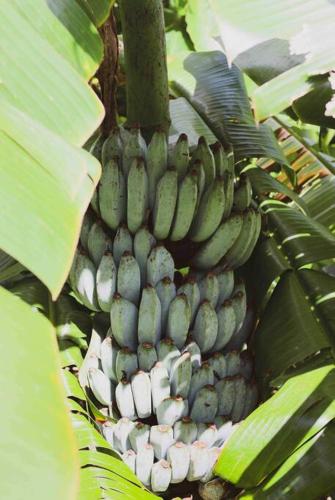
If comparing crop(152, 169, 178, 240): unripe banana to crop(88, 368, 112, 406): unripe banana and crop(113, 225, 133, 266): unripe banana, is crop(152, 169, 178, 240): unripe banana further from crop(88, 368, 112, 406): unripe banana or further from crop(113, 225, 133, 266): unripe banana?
crop(88, 368, 112, 406): unripe banana

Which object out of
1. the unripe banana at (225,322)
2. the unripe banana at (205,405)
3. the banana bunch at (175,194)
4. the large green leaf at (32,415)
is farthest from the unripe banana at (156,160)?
the large green leaf at (32,415)

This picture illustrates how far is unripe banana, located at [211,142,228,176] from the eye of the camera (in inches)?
49.8

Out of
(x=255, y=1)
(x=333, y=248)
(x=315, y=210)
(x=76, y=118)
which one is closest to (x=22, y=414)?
(x=76, y=118)

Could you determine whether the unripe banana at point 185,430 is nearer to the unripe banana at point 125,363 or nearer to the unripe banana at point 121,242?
the unripe banana at point 125,363

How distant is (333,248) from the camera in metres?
1.27

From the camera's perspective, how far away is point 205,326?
48.2 inches

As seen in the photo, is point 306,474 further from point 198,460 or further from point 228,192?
point 228,192

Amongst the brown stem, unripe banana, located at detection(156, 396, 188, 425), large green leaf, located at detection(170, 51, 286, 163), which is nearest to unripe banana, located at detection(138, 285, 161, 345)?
unripe banana, located at detection(156, 396, 188, 425)

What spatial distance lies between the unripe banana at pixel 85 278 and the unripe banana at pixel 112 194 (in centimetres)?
8

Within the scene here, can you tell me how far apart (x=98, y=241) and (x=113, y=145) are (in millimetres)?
163

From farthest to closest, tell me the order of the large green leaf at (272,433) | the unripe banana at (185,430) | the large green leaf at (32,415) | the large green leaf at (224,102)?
the large green leaf at (224,102), the unripe banana at (185,430), the large green leaf at (272,433), the large green leaf at (32,415)

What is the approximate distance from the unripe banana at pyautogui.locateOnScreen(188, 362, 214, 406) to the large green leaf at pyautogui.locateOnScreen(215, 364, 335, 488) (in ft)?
0.45

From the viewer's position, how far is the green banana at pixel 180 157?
1200mm

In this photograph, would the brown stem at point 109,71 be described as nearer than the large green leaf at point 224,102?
Yes
